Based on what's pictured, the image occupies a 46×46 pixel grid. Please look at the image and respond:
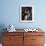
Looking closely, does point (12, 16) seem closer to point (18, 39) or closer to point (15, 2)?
point (15, 2)

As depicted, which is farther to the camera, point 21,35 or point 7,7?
point 7,7

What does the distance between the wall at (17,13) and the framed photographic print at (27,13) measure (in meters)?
0.10

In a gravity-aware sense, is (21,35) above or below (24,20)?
below

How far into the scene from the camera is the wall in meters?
3.96

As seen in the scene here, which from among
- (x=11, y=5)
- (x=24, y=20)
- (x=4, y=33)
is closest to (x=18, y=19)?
(x=24, y=20)

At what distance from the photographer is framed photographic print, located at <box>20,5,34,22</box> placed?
13.0 feet

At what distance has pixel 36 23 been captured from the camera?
4016 millimetres

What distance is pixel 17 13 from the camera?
398 cm

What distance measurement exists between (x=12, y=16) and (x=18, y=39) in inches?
34.4

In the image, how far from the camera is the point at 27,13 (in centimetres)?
399

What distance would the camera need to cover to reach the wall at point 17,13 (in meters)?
3.96

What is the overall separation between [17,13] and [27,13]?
324 mm

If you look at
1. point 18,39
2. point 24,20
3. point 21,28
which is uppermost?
point 24,20

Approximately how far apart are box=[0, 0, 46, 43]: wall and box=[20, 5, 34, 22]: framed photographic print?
0.32ft
